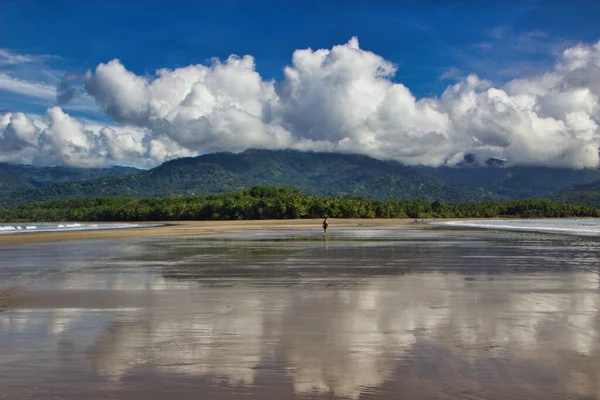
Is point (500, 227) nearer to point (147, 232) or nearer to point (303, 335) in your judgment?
point (147, 232)

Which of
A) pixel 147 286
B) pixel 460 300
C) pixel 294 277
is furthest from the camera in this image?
pixel 294 277

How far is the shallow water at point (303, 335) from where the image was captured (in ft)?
23.5

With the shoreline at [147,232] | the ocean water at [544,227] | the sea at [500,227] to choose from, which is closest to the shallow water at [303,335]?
the shoreline at [147,232]

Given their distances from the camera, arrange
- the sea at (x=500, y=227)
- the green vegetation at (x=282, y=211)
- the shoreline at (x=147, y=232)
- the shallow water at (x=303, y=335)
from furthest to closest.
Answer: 1. the green vegetation at (x=282, y=211)
2. the sea at (x=500, y=227)
3. the shoreline at (x=147, y=232)
4. the shallow water at (x=303, y=335)

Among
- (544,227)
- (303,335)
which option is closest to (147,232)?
(303,335)

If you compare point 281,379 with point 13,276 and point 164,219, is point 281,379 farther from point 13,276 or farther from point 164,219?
point 164,219

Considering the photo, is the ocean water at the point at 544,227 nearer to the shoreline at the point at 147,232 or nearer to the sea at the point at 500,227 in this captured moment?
the sea at the point at 500,227

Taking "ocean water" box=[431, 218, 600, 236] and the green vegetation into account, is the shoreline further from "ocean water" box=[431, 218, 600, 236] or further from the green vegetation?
the green vegetation

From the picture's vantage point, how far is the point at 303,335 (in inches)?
386

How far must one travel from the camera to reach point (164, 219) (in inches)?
5571

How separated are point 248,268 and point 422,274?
7157mm

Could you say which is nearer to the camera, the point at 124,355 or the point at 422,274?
the point at 124,355

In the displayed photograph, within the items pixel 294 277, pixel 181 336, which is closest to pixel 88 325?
pixel 181 336

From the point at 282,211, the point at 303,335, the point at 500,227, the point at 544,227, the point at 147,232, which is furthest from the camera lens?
the point at 282,211
